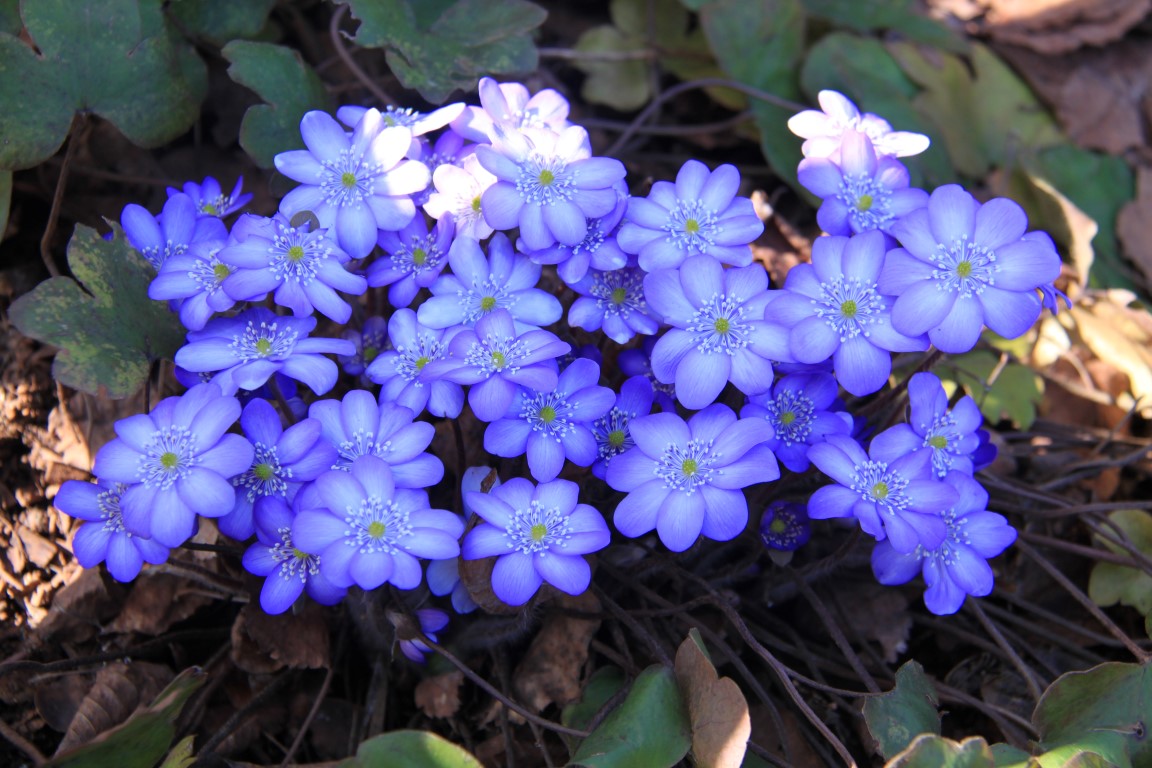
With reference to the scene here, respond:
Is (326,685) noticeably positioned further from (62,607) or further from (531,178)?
(531,178)

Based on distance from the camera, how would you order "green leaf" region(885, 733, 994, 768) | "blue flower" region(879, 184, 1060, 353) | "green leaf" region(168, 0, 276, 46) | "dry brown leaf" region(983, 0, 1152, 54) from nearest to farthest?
1. "green leaf" region(885, 733, 994, 768)
2. "blue flower" region(879, 184, 1060, 353)
3. "green leaf" region(168, 0, 276, 46)
4. "dry brown leaf" region(983, 0, 1152, 54)

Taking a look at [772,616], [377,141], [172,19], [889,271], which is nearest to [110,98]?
[172,19]

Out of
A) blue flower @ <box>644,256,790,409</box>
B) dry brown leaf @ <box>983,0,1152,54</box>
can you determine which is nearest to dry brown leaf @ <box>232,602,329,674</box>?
blue flower @ <box>644,256,790,409</box>

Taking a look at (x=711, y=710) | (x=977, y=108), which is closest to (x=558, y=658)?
(x=711, y=710)

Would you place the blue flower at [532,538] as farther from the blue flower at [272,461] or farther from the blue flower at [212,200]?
the blue flower at [212,200]

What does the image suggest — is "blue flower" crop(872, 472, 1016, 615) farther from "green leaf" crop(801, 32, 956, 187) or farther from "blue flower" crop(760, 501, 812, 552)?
"green leaf" crop(801, 32, 956, 187)

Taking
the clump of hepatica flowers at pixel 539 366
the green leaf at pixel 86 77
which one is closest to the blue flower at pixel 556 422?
the clump of hepatica flowers at pixel 539 366

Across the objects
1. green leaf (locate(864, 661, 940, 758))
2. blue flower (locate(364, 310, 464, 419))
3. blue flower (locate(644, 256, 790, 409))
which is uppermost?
blue flower (locate(644, 256, 790, 409))
